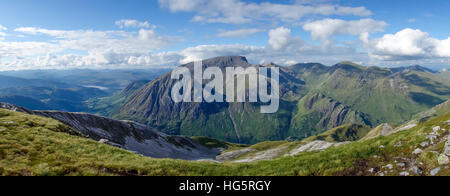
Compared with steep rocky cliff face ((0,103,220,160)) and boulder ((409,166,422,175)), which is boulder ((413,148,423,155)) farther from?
steep rocky cliff face ((0,103,220,160))

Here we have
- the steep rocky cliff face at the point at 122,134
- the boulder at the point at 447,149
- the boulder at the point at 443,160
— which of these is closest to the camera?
the boulder at the point at 443,160

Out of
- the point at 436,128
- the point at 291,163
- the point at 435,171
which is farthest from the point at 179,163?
the point at 436,128

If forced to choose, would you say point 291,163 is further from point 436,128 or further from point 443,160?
point 436,128

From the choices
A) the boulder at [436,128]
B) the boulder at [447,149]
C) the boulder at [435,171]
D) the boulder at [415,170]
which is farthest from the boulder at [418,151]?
the boulder at [436,128]

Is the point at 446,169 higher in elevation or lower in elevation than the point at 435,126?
lower

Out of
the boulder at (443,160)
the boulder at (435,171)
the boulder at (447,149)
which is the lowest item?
the boulder at (435,171)

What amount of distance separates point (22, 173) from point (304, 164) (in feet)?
65.8

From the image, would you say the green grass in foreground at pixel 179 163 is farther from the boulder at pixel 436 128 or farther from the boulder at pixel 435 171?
the boulder at pixel 436 128

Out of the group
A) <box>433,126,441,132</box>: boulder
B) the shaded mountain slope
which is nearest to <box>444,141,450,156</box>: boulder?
the shaded mountain slope
